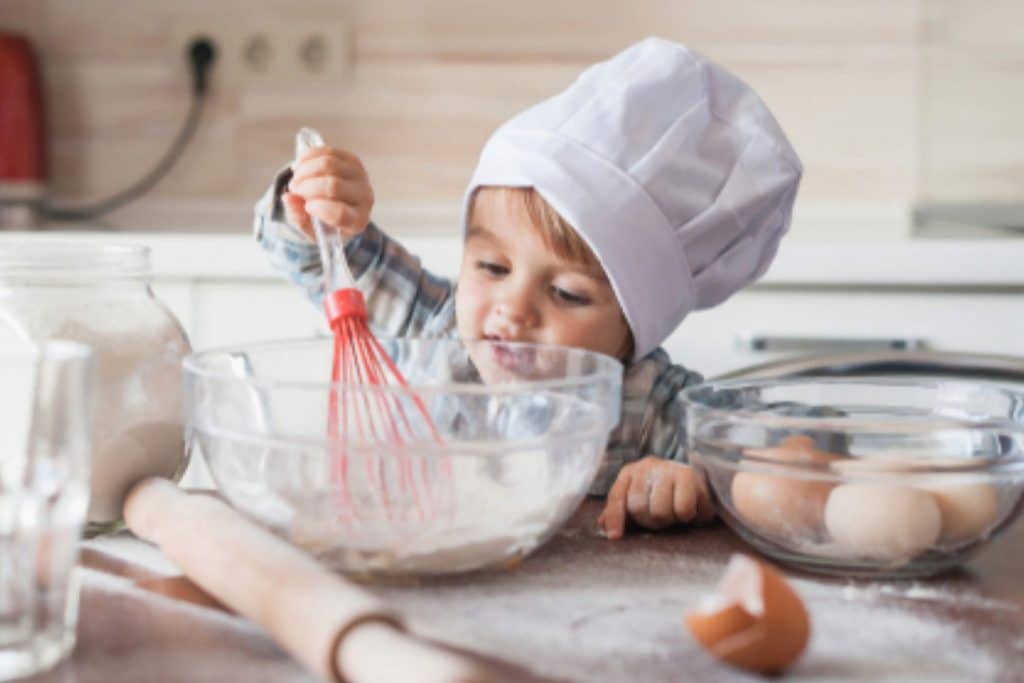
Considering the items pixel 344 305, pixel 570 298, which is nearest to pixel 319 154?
pixel 344 305

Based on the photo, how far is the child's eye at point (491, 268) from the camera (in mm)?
1071

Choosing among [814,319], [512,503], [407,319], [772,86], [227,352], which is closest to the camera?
[512,503]

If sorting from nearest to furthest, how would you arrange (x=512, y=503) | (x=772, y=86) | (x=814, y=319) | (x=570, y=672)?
(x=570, y=672)
(x=512, y=503)
(x=814, y=319)
(x=772, y=86)

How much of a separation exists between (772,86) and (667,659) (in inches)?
70.6

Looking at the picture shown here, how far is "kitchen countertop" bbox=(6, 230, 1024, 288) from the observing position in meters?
1.70

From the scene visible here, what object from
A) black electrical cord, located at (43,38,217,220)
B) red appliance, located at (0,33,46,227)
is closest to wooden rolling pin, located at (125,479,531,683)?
red appliance, located at (0,33,46,227)

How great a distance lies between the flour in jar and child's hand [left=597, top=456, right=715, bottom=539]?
234 mm

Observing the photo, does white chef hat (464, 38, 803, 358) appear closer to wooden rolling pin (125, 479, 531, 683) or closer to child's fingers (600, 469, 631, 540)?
child's fingers (600, 469, 631, 540)

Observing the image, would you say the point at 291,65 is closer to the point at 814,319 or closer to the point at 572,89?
the point at 814,319

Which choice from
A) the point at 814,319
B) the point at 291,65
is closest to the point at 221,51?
the point at 291,65

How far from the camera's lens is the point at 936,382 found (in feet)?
2.52

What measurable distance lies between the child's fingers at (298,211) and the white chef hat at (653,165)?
0.50ft

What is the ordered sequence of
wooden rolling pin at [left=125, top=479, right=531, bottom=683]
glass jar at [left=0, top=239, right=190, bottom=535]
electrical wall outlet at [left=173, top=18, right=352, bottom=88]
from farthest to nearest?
electrical wall outlet at [left=173, top=18, right=352, bottom=88] → glass jar at [left=0, top=239, right=190, bottom=535] → wooden rolling pin at [left=125, top=479, right=531, bottom=683]

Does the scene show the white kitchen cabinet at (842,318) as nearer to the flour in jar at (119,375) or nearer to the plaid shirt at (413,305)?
the plaid shirt at (413,305)
